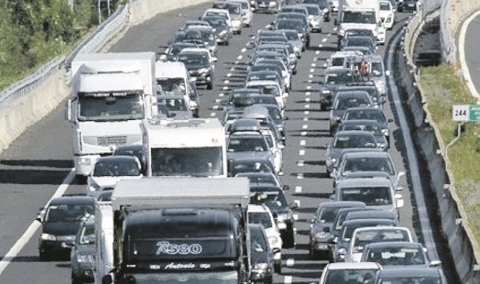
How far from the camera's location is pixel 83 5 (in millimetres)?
136375

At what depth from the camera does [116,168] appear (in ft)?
161

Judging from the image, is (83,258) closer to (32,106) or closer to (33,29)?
(32,106)

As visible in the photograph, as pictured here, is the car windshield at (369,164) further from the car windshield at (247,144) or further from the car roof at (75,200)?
the car roof at (75,200)

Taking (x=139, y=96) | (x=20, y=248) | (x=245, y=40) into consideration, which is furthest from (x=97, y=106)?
(x=245, y=40)

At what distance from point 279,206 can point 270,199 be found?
45cm

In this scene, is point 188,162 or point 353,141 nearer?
point 188,162

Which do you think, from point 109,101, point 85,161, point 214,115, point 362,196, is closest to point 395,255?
point 362,196

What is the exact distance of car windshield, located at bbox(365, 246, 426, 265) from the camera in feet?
121

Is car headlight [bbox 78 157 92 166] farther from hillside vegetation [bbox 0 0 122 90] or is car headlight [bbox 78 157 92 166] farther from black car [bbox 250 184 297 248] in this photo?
hillside vegetation [bbox 0 0 122 90]

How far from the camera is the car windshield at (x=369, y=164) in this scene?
53156 mm

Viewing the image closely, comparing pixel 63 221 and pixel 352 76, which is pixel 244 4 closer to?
pixel 352 76

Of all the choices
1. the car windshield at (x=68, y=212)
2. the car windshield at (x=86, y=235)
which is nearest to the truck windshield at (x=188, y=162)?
the car windshield at (x=68, y=212)

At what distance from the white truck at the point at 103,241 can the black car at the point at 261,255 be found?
563 centimetres

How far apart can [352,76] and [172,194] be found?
4935 cm
